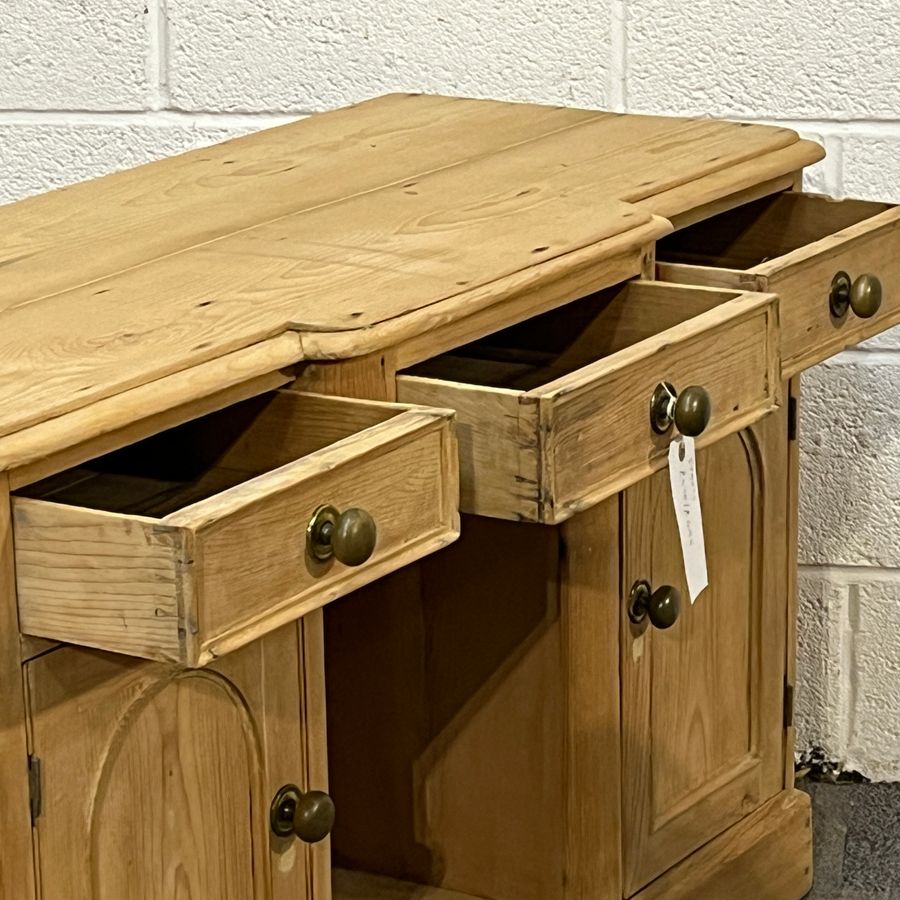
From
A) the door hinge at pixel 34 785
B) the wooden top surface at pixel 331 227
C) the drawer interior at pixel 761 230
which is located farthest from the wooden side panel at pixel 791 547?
the door hinge at pixel 34 785

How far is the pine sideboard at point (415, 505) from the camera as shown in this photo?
1.30m

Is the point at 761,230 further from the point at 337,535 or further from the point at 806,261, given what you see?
the point at 337,535

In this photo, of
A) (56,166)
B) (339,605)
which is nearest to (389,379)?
(339,605)

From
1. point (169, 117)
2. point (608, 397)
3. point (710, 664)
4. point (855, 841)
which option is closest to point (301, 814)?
point (608, 397)

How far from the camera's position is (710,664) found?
2.08 metres

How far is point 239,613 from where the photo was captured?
4.05ft

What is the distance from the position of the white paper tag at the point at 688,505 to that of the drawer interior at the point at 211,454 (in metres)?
0.31

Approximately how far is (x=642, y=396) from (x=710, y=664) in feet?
1.98

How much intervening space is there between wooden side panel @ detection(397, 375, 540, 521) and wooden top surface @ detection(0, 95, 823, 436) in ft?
0.27

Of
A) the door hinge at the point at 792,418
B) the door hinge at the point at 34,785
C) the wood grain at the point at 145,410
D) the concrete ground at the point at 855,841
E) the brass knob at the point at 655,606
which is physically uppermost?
the wood grain at the point at 145,410

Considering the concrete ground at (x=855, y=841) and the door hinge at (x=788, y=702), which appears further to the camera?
the concrete ground at (x=855, y=841)

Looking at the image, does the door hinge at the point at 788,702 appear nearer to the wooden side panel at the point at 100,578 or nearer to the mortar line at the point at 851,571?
the mortar line at the point at 851,571

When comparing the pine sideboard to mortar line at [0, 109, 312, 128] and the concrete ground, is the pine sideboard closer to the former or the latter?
the concrete ground

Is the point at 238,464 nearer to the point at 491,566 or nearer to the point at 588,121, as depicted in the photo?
the point at 491,566
